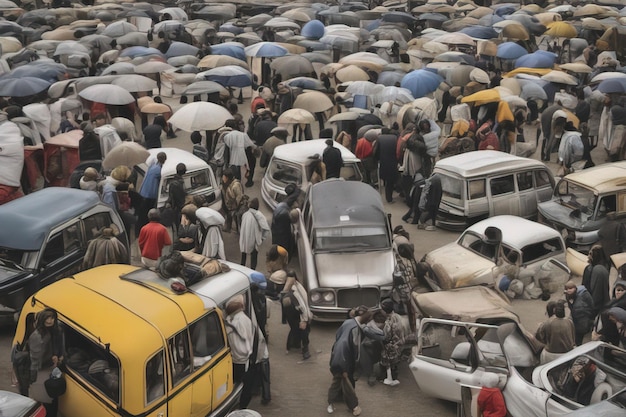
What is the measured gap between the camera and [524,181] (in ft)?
52.9

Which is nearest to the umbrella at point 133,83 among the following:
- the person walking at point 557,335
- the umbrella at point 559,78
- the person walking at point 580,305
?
the umbrella at point 559,78

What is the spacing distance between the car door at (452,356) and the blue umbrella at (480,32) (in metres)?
20.1

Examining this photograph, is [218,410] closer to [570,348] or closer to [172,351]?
[172,351]

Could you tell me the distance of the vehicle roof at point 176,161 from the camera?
14.8 metres

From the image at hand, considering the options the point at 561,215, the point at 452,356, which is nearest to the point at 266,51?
the point at 561,215

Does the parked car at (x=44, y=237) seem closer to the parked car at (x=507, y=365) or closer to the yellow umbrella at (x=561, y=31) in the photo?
the parked car at (x=507, y=365)

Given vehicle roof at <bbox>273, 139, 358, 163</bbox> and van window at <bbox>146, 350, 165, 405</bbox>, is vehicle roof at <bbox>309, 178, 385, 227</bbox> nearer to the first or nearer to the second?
vehicle roof at <bbox>273, 139, 358, 163</bbox>

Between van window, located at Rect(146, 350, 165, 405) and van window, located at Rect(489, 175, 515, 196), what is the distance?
9.16m

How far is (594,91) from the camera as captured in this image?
2134 centimetres

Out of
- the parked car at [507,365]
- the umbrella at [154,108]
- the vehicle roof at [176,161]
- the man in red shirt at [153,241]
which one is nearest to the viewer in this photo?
the parked car at [507,365]

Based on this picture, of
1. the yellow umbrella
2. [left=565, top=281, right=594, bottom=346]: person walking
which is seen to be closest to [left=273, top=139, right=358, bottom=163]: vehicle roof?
[left=565, top=281, right=594, bottom=346]: person walking

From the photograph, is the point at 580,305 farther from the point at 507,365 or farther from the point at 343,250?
the point at 343,250

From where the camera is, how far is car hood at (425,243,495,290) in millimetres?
13141

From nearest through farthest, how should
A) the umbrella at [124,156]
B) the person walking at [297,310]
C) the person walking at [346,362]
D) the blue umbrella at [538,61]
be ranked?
the person walking at [346,362]
the person walking at [297,310]
the umbrella at [124,156]
the blue umbrella at [538,61]
